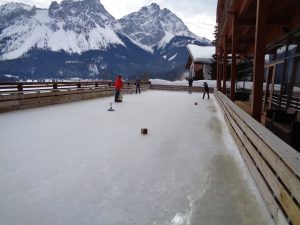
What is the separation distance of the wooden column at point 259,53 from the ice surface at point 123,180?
121 centimetres

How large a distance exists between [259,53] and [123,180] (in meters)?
4.34

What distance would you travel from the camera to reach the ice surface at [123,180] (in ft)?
12.0

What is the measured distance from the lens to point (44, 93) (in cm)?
1554

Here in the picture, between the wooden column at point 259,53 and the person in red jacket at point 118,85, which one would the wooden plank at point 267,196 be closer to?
the wooden column at point 259,53

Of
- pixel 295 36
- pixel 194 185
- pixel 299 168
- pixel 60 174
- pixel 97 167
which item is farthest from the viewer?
pixel 295 36

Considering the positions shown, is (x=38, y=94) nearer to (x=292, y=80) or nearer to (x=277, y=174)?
(x=292, y=80)

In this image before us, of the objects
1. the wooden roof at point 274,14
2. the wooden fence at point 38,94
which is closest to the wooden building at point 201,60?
the wooden fence at point 38,94

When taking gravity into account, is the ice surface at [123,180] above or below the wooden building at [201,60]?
below

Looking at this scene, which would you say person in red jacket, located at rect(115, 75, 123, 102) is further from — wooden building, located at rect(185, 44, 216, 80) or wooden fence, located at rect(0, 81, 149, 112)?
wooden building, located at rect(185, 44, 216, 80)

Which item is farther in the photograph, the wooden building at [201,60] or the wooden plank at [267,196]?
the wooden building at [201,60]

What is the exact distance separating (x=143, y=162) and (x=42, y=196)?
6.94 feet

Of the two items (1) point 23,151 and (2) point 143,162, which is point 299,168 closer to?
(2) point 143,162

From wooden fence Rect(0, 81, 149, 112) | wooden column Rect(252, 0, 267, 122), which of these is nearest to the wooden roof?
wooden column Rect(252, 0, 267, 122)

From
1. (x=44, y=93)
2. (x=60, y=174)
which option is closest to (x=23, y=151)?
(x=60, y=174)
